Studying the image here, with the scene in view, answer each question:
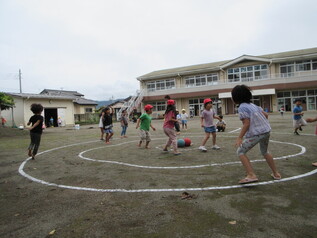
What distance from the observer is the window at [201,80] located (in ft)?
117

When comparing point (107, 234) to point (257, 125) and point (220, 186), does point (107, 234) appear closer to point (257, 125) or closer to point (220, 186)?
point (220, 186)

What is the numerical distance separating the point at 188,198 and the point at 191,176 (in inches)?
46.2

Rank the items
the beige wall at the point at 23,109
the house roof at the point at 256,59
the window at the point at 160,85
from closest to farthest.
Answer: the beige wall at the point at 23,109
the house roof at the point at 256,59
the window at the point at 160,85

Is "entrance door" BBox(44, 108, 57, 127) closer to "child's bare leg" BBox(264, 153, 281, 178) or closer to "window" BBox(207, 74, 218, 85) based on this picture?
"window" BBox(207, 74, 218, 85)

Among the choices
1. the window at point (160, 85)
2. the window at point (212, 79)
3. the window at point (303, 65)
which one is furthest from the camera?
the window at point (160, 85)

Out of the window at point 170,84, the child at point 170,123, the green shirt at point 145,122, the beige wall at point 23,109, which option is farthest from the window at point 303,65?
the beige wall at point 23,109

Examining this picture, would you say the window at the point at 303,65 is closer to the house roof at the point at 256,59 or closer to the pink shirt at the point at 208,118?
the house roof at the point at 256,59

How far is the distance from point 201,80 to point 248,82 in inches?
288

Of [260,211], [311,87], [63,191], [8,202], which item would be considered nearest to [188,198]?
[260,211]

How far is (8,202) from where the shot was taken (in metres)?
3.86

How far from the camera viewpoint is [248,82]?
31734mm

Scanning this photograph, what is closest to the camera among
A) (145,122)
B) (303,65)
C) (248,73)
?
(145,122)

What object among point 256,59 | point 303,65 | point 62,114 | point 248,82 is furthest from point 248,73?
point 62,114

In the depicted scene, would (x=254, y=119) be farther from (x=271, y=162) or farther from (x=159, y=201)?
(x=159, y=201)
